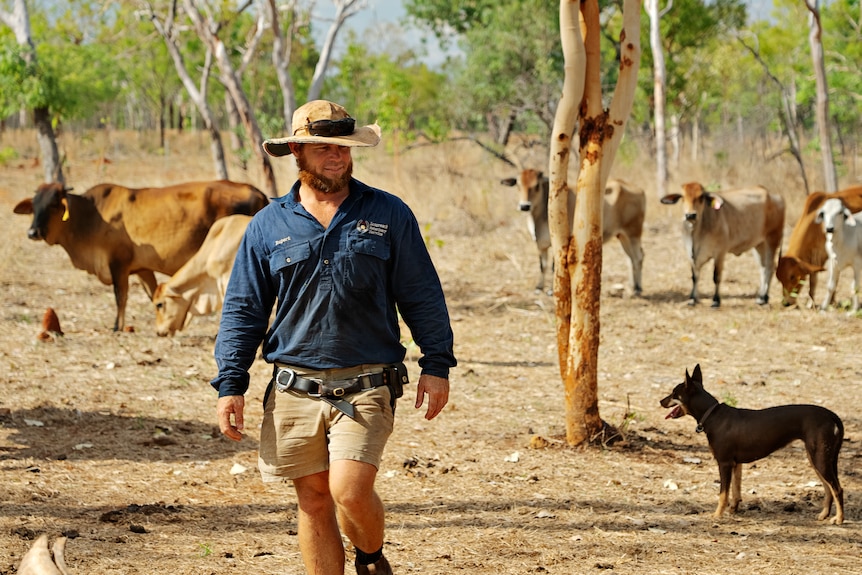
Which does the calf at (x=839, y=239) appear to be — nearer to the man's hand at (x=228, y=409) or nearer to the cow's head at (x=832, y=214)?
the cow's head at (x=832, y=214)

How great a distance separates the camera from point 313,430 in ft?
12.7

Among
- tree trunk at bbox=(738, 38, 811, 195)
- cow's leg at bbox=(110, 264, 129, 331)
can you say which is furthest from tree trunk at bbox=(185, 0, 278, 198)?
tree trunk at bbox=(738, 38, 811, 195)

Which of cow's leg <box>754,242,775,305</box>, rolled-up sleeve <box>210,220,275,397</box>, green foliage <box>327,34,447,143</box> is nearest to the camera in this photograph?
rolled-up sleeve <box>210,220,275,397</box>

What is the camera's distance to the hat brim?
3.81 m

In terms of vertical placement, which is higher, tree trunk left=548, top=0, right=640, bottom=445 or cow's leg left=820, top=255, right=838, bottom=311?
tree trunk left=548, top=0, right=640, bottom=445

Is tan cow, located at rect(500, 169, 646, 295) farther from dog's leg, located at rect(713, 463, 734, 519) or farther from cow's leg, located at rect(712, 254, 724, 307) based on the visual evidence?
dog's leg, located at rect(713, 463, 734, 519)

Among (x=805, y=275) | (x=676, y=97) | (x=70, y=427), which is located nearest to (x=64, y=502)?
(x=70, y=427)

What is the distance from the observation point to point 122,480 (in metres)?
6.28

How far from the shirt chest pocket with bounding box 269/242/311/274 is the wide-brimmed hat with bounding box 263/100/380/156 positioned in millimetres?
404

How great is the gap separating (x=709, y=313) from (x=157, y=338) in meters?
6.63

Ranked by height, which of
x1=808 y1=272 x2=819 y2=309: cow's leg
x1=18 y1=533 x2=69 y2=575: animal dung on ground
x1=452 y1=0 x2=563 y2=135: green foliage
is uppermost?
x1=452 y1=0 x2=563 y2=135: green foliage

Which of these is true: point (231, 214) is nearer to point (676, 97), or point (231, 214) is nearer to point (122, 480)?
point (122, 480)

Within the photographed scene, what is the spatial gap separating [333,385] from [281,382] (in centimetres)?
21

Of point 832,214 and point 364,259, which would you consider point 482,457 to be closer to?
point 364,259
